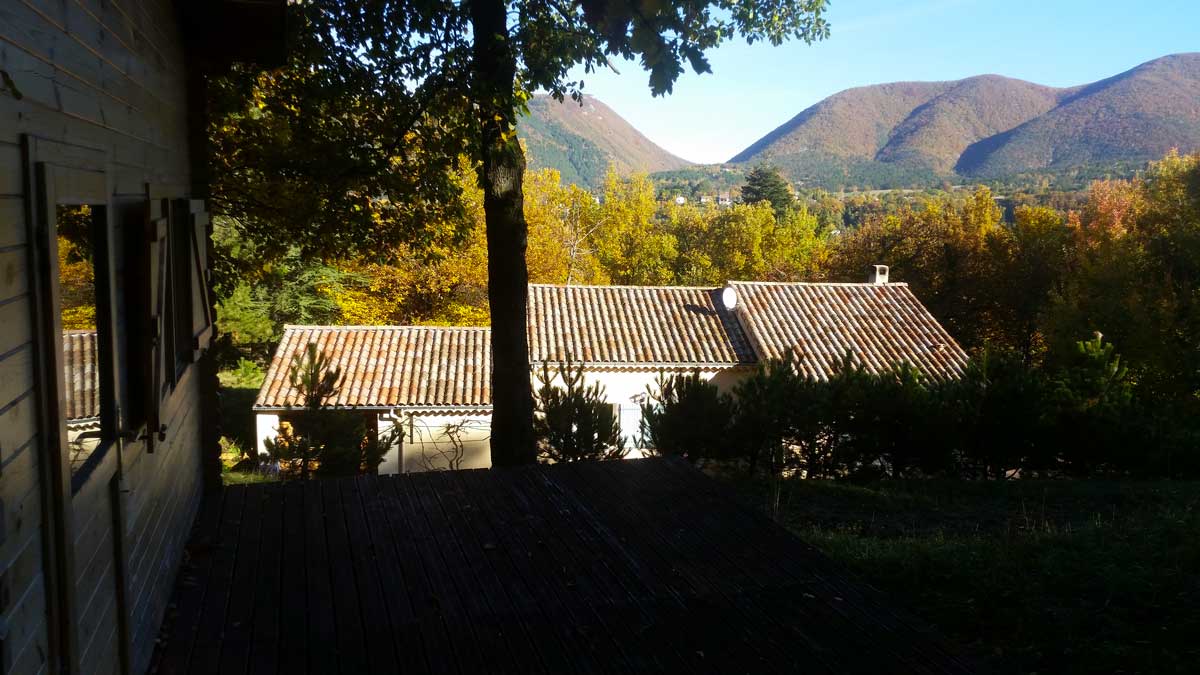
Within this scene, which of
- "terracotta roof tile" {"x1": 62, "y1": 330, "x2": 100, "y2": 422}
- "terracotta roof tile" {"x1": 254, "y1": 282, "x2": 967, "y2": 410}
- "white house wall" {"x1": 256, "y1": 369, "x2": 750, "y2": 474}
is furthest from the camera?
"terracotta roof tile" {"x1": 254, "y1": 282, "x2": 967, "y2": 410}

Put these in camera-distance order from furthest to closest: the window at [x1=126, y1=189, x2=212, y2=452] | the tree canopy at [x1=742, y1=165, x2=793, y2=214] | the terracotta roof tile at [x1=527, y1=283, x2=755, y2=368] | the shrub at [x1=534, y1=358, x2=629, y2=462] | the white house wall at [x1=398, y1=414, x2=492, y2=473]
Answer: the tree canopy at [x1=742, y1=165, x2=793, y2=214] < the terracotta roof tile at [x1=527, y1=283, x2=755, y2=368] < the white house wall at [x1=398, y1=414, x2=492, y2=473] < the shrub at [x1=534, y1=358, x2=629, y2=462] < the window at [x1=126, y1=189, x2=212, y2=452]

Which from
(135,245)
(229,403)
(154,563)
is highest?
(135,245)

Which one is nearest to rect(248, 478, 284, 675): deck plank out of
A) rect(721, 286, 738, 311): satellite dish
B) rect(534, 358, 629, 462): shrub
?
rect(534, 358, 629, 462): shrub

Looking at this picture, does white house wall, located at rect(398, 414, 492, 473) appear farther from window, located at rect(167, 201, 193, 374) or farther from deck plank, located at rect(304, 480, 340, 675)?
window, located at rect(167, 201, 193, 374)

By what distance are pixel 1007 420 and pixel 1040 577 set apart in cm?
598

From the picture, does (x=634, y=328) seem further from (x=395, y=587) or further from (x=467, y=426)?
(x=395, y=587)

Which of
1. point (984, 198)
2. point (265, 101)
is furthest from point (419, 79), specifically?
point (984, 198)

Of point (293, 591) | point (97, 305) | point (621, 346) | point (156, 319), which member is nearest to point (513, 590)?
point (293, 591)

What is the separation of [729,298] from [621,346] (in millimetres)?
3766

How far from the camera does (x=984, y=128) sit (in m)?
→ 128

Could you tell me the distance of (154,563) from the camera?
339cm

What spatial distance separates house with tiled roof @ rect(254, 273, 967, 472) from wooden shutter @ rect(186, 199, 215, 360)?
10167mm

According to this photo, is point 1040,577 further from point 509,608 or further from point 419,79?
point 419,79

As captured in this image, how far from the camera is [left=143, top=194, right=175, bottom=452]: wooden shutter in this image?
2.96 meters
